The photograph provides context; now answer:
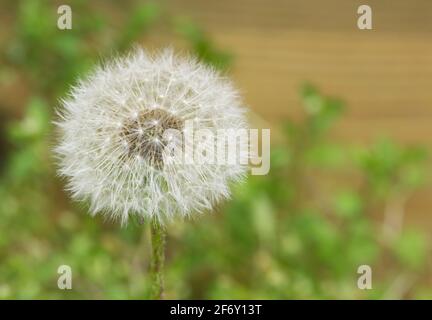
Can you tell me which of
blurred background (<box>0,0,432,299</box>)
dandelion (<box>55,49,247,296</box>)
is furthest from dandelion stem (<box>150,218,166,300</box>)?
blurred background (<box>0,0,432,299</box>)

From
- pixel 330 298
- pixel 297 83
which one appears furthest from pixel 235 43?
pixel 330 298

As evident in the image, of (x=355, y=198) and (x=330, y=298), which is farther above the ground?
(x=355, y=198)

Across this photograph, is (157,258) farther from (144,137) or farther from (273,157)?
(273,157)

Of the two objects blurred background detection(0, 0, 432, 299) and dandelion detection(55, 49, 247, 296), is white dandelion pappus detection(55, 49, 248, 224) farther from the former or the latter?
blurred background detection(0, 0, 432, 299)

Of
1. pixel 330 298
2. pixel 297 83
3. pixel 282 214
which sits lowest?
pixel 330 298

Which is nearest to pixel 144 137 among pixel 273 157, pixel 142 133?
pixel 142 133

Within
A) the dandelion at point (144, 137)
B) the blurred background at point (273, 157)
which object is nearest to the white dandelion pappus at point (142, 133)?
the dandelion at point (144, 137)
